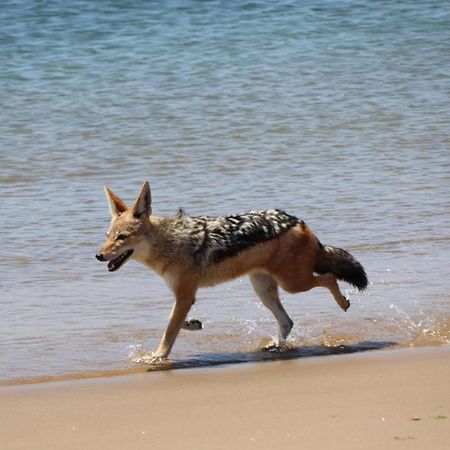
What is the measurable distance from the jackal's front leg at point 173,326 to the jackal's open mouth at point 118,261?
444 millimetres

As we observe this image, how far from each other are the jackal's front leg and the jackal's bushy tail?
105 cm

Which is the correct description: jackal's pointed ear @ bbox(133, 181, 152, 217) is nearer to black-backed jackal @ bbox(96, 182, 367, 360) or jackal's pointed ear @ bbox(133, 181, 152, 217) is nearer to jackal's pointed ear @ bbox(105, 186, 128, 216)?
black-backed jackal @ bbox(96, 182, 367, 360)

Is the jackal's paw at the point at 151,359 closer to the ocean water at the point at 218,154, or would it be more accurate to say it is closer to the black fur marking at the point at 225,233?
the ocean water at the point at 218,154

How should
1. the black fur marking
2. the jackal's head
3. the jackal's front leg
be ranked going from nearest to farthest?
the jackal's front leg
the jackal's head
the black fur marking

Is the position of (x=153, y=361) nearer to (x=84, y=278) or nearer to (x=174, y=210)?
(x=84, y=278)

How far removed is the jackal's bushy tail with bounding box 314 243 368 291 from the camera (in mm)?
9000

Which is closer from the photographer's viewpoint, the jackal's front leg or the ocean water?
the jackal's front leg

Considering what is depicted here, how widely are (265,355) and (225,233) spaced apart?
93cm

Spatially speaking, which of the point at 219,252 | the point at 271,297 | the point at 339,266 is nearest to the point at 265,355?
the point at 271,297

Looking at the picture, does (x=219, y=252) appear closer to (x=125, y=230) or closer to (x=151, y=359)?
(x=125, y=230)

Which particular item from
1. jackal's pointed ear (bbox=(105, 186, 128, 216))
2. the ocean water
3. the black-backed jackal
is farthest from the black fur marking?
the ocean water

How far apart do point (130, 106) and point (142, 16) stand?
7.82m

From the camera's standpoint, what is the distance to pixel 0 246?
11016mm

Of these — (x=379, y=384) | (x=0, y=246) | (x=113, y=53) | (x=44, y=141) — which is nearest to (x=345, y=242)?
(x=0, y=246)
